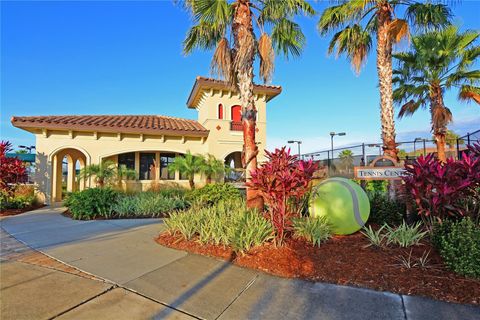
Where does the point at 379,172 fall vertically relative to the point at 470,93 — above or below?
below

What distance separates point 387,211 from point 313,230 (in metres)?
2.76

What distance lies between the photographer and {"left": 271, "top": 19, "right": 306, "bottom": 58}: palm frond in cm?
A: 939

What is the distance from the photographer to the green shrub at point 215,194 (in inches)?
422

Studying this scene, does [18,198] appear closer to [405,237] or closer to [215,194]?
[215,194]

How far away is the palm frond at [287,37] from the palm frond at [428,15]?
3492 mm

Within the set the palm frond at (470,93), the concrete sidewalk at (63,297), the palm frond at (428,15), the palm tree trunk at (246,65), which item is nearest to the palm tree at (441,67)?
the palm frond at (470,93)

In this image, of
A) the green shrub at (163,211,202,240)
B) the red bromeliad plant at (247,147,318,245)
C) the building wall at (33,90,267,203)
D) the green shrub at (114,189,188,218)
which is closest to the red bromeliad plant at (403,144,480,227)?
the red bromeliad plant at (247,147,318,245)

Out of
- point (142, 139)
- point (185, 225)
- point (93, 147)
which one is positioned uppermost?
point (142, 139)

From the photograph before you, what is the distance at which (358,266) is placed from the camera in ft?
12.7

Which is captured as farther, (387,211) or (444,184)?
(387,211)

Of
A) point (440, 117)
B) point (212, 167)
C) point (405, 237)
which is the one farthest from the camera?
point (212, 167)

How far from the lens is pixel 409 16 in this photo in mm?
8539

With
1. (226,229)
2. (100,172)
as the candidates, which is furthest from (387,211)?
(100,172)

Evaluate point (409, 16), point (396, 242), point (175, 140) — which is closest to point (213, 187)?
point (175, 140)
